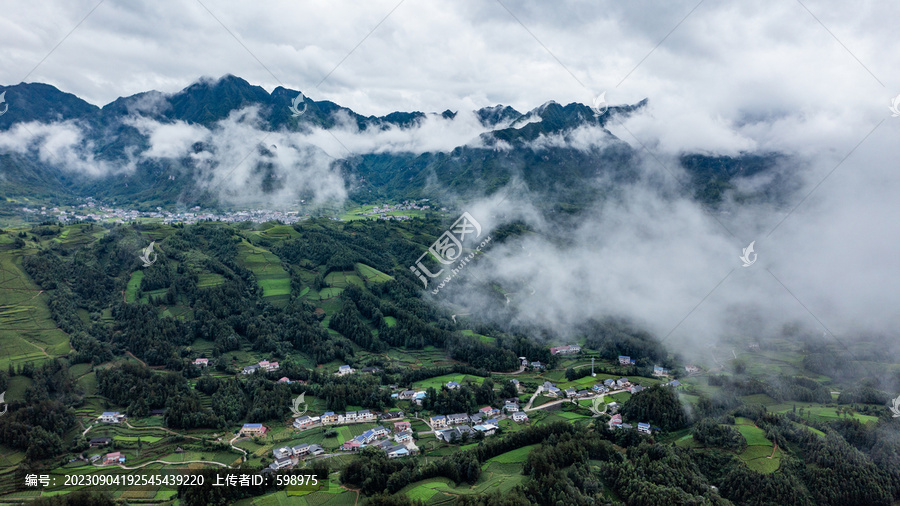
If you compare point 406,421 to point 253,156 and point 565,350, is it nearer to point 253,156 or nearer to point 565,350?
point 565,350

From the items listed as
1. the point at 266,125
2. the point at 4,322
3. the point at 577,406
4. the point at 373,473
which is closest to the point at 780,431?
the point at 577,406

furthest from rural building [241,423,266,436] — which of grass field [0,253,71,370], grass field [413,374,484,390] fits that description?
grass field [0,253,71,370]

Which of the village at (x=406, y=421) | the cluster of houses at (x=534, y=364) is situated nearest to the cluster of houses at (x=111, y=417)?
the village at (x=406, y=421)

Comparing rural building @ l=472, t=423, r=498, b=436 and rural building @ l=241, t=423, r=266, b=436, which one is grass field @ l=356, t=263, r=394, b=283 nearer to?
rural building @ l=241, t=423, r=266, b=436

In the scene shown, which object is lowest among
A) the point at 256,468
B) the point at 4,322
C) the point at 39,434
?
the point at 256,468

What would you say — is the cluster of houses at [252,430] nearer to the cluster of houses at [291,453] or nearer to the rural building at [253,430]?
the rural building at [253,430]

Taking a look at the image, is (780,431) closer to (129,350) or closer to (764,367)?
(764,367)
